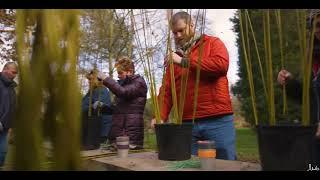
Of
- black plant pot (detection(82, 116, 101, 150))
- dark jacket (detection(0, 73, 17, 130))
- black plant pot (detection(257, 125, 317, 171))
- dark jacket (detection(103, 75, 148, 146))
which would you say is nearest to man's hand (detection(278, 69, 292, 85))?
black plant pot (detection(257, 125, 317, 171))

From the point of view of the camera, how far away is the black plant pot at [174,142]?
4.24 ft

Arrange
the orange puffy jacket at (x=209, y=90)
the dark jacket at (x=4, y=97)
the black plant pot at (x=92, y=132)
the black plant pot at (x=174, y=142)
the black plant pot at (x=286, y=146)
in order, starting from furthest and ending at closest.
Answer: the dark jacket at (x=4, y=97) → the black plant pot at (x=92, y=132) → the orange puffy jacket at (x=209, y=90) → the black plant pot at (x=174, y=142) → the black plant pot at (x=286, y=146)

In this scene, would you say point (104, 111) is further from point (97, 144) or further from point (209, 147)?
point (209, 147)

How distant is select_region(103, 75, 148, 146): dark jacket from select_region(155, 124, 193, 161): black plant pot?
1220mm

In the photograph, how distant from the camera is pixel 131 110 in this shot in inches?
103

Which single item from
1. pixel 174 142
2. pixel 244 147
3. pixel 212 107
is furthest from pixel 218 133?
pixel 244 147

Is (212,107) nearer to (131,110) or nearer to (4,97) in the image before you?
(131,110)

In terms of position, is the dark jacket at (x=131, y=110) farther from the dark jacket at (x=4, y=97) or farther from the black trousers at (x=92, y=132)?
the dark jacket at (x=4, y=97)

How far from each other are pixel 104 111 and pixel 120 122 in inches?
16.8

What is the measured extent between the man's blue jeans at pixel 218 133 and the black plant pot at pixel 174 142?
0.51 m

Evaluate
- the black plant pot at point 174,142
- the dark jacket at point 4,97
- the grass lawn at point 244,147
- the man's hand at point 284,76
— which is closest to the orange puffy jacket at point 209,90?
the grass lawn at point 244,147

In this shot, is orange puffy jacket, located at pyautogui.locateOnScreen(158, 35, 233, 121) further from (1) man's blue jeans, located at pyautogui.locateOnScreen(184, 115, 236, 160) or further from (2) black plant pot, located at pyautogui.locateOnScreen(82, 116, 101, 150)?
(2) black plant pot, located at pyautogui.locateOnScreen(82, 116, 101, 150)

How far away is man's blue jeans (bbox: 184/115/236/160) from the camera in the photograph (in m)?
1.83
